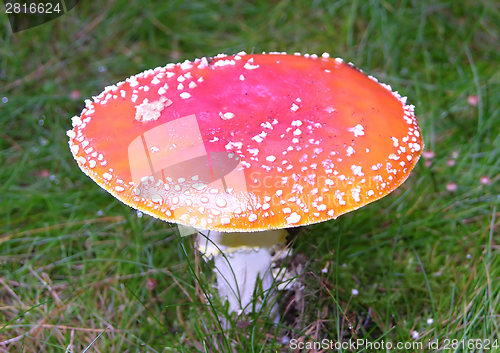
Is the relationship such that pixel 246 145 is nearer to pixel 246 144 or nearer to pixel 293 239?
pixel 246 144

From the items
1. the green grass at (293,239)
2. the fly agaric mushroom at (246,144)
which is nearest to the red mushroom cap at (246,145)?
the fly agaric mushroom at (246,144)

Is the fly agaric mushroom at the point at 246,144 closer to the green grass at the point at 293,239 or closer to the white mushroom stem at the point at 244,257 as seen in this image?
the white mushroom stem at the point at 244,257

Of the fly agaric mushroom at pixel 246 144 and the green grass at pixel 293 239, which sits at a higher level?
the fly agaric mushroom at pixel 246 144

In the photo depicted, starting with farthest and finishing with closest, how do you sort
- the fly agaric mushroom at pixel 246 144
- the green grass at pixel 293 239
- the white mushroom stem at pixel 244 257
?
the green grass at pixel 293 239 < the white mushroom stem at pixel 244 257 < the fly agaric mushroom at pixel 246 144

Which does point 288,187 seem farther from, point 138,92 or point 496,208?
point 496,208

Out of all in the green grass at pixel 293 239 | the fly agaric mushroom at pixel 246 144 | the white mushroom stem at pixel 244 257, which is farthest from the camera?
the green grass at pixel 293 239

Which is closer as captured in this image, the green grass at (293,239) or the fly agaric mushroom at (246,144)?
the fly agaric mushroom at (246,144)

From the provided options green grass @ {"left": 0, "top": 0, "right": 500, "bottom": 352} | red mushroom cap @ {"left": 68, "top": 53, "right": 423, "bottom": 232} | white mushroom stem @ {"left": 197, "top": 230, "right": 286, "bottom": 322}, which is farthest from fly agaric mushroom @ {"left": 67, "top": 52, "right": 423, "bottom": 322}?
green grass @ {"left": 0, "top": 0, "right": 500, "bottom": 352}

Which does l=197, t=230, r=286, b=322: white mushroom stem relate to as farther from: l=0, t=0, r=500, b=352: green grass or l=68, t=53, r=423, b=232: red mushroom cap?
l=68, t=53, r=423, b=232: red mushroom cap

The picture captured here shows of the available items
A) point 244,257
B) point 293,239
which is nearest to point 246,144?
point 293,239
